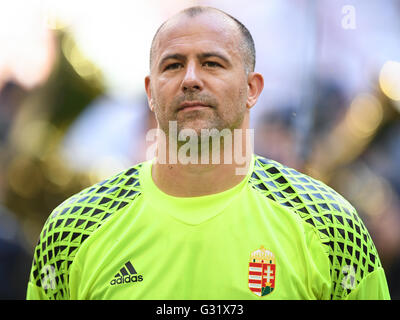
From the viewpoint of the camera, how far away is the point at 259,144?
12.0ft

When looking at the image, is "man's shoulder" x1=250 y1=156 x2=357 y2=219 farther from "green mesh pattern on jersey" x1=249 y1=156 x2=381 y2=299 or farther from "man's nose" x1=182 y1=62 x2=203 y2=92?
"man's nose" x1=182 y1=62 x2=203 y2=92

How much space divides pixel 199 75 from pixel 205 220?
2.48ft

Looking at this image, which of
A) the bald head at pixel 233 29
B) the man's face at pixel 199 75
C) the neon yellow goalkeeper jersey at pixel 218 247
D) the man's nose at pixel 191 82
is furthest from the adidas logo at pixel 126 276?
the bald head at pixel 233 29

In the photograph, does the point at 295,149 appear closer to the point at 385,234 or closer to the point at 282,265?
the point at 385,234

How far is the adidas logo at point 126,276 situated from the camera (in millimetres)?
2127

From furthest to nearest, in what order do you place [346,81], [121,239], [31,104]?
[31,104] → [346,81] → [121,239]

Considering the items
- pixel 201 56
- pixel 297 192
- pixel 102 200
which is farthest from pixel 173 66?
pixel 297 192

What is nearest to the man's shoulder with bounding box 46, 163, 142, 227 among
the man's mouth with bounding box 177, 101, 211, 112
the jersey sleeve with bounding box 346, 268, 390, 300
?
the man's mouth with bounding box 177, 101, 211, 112

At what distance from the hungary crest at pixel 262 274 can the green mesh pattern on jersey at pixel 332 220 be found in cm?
29

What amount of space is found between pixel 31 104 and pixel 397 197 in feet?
11.8

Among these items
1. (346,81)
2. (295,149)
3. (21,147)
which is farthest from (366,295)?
(21,147)

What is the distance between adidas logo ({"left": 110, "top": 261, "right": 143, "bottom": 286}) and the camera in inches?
83.7

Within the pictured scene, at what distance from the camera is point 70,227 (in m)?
2.35

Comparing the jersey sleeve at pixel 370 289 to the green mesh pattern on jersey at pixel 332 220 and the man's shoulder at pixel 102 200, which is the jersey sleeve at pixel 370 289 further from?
the man's shoulder at pixel 102 200
